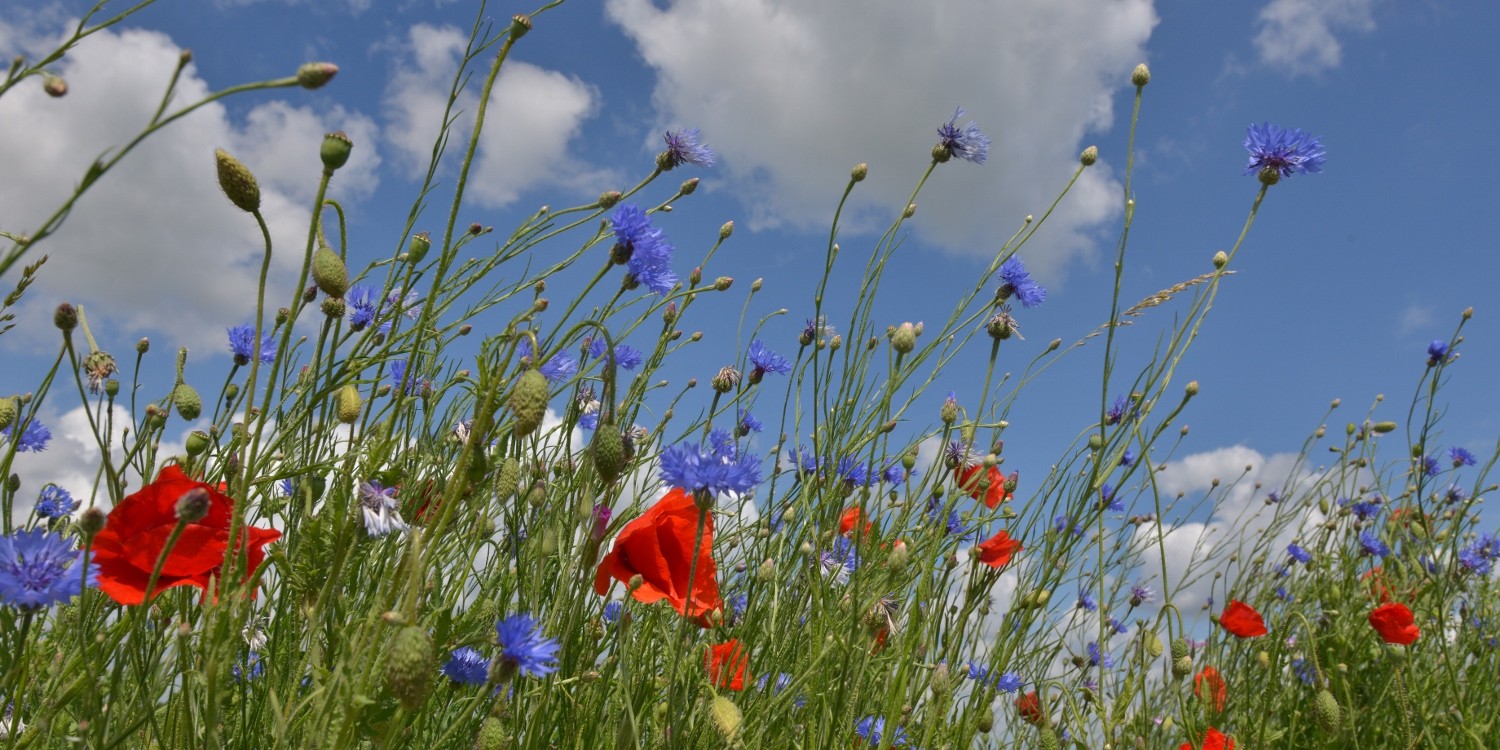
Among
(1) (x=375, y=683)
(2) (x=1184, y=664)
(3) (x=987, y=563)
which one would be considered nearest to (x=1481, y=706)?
(2) (x=1184, y=664)

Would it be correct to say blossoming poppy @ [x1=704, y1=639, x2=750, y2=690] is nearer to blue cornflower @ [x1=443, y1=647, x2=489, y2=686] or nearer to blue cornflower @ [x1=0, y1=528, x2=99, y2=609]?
blue cornflower @ [x1=443, y1=647, x2=489, y2=686]

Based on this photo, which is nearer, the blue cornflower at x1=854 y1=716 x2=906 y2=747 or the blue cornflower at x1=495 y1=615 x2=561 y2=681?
the blue cornflower at x1=495 y1=615 x2=561 y2=681

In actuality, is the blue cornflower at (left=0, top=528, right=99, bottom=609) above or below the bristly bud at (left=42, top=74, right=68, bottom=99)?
below

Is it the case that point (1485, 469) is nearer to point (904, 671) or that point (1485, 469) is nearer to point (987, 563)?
point (987, 563)

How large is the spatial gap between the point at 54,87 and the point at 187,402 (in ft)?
2.24

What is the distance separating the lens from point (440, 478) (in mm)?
1475

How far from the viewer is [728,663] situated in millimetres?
1336

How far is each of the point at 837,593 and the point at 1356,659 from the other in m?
2.47

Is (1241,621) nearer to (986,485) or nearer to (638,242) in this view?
(986,485)

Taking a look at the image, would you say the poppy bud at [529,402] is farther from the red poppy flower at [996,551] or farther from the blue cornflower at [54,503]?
the blue cornflower at [54,503]

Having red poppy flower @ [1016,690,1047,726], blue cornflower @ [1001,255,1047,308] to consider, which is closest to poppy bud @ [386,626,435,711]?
blue cornflower @ [1001,255,1047,308]

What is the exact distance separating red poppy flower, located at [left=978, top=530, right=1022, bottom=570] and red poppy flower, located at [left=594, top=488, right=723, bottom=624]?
2.72ft

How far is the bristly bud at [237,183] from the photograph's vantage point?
86cm

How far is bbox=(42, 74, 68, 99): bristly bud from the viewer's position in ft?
2.20
